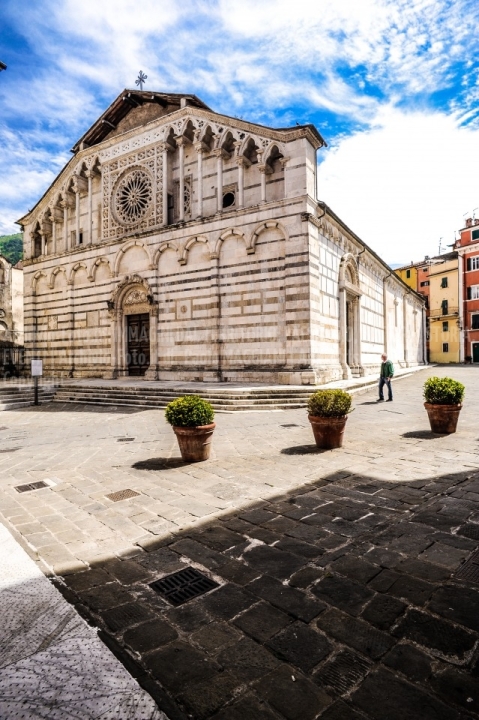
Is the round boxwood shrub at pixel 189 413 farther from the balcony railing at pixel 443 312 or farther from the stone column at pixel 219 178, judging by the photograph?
the balcony railing at pixel 443 312

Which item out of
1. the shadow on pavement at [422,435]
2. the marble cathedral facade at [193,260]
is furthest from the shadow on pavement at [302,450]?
the marble cathedral facade at [193,260]

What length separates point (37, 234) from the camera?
2425 cm

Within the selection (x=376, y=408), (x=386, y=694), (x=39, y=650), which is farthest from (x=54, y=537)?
(x=376, y=408)

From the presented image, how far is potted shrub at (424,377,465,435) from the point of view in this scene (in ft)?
26.3

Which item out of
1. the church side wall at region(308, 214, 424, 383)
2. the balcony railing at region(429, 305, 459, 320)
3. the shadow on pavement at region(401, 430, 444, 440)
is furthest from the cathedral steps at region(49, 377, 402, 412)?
the balcony railing at region(429, 305, 459, 320)

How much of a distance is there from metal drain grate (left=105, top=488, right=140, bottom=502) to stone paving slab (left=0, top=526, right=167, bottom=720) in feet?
6.42

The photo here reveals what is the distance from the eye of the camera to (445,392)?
8109mm

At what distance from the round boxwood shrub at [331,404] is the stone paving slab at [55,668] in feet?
17.0

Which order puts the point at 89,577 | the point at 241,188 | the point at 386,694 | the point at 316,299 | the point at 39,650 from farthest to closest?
1. the point at 241,188
2. the point at 316,299
3. the point at 89,577
4. the point at 39,650
5. the point at 386,694

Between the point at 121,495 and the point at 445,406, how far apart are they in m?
6.51

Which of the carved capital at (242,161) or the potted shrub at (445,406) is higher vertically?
the carved capital at (242,161)

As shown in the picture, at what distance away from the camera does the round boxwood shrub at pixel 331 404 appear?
703 cm

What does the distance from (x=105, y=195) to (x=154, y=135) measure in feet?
13.5

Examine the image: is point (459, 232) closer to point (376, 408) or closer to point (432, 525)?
point (376, 408)
